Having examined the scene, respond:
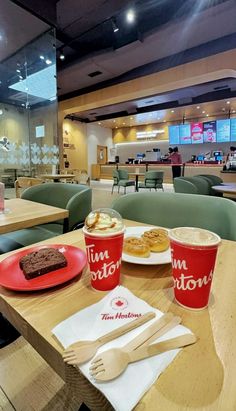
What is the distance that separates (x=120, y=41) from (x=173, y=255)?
5.87 meters

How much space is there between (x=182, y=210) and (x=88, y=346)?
993 millimetres

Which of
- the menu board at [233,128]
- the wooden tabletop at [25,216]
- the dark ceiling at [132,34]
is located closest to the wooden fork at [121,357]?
the wooden tabletop at [25,216]

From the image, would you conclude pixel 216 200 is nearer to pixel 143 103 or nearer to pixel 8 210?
pixel 8 210

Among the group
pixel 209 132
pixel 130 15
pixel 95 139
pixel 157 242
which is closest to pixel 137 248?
pixel 157 242

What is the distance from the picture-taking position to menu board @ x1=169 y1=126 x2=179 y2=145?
468 inches

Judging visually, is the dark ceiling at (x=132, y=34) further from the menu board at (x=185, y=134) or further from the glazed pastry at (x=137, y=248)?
the menu board at (x=185, y=134)

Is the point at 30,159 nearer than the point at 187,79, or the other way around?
the point at 187,79

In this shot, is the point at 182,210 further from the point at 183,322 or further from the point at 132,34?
the point at 132,34

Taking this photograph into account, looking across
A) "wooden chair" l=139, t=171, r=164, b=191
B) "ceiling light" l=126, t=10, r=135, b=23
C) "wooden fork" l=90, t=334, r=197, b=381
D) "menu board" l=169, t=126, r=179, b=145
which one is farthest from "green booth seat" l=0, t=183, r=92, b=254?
"menu board" l=169, t=126, r=179, b=145

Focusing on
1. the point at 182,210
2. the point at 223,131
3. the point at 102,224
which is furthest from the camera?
the point at 223,131

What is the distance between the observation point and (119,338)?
410 mm

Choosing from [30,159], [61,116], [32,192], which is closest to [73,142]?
[61,116]

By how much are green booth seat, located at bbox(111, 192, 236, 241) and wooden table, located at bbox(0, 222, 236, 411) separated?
432 mm

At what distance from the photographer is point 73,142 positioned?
12469 mm
